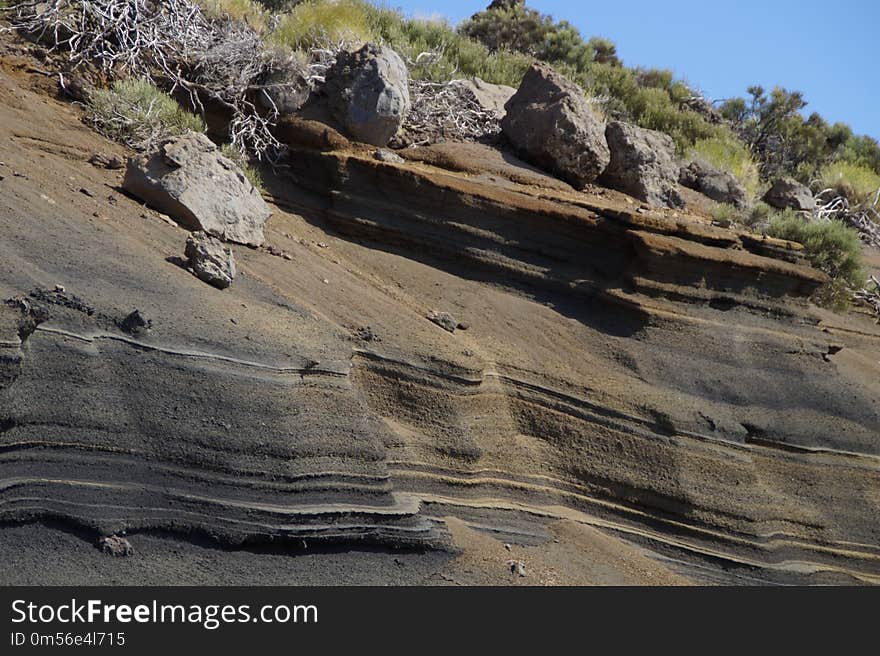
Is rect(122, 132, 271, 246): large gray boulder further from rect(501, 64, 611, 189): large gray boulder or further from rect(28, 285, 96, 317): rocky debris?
rect(501, 64, 611, 189): large gray boulder

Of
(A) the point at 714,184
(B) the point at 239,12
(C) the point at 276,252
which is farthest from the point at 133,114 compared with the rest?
(A) the point at 714,184

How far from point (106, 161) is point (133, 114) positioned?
68 centimetres

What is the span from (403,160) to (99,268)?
319cm

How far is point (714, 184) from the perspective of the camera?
390 inches

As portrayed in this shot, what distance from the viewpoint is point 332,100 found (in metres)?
7.89

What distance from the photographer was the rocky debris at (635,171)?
8688 mm

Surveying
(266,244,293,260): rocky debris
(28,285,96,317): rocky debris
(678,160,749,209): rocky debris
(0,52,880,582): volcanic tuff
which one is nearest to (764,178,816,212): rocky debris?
(678,160,749,209): rocky debris

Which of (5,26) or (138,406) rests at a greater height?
(5,26)

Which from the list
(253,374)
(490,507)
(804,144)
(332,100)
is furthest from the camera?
(804,144)

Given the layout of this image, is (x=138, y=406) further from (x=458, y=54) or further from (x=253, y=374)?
(x=458, y=54)

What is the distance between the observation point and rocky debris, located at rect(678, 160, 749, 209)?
9.85 meters

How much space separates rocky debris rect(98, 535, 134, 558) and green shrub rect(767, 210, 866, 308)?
6969mm

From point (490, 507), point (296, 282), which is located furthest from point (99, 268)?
point (490, 507)

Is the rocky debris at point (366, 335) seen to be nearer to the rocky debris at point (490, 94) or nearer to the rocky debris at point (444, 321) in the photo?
the rocky debris at point (444, 321)
